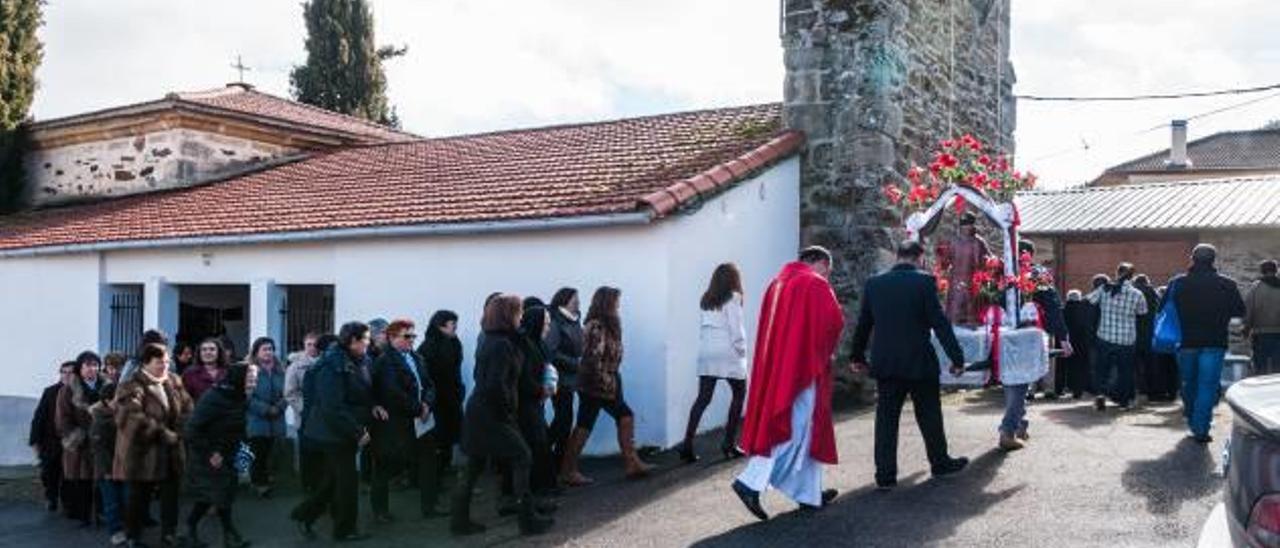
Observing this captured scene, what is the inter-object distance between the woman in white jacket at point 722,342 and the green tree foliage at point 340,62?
22.5 meters

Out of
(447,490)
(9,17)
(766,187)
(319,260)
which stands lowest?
(447,490)

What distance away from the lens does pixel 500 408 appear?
22.9ft

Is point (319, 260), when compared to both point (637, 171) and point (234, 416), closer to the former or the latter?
point (637, 171)

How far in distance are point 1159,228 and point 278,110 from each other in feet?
50.7

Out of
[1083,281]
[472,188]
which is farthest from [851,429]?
[1083,281]

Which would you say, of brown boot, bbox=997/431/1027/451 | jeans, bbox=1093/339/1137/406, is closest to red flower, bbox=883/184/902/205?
jeans, bbox=1093/339/1137/406

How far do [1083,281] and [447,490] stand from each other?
1507 centimetres

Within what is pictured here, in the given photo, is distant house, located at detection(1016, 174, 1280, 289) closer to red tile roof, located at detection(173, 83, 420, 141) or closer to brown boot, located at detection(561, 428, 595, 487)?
red tile roof, located at detection(173, 83, 420, 141)

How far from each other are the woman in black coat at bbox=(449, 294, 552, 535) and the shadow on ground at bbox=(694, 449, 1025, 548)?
123 centimetres

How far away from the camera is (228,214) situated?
554 inches

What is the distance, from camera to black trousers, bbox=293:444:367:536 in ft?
24.3

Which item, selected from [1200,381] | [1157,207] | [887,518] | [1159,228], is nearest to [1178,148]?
[1157,207]

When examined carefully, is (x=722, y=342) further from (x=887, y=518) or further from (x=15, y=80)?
(x=15, y=80)

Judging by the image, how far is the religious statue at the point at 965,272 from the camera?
384 inches
